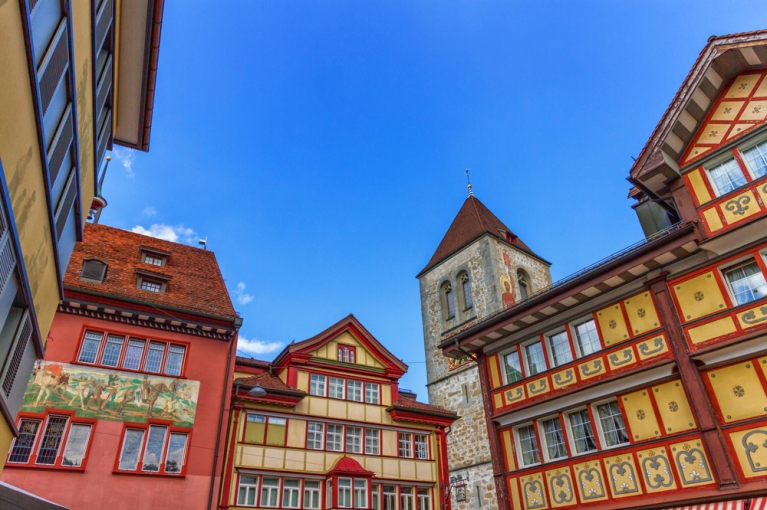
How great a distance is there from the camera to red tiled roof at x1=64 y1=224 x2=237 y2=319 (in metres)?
19.0

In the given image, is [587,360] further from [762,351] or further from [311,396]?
[311,396]

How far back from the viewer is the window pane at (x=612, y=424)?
44.7ft

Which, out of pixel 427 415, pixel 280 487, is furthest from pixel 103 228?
pixel 427 415

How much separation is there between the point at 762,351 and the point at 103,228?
23.0 m

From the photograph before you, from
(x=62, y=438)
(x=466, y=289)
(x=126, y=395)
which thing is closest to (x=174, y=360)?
(x=126, y=395)

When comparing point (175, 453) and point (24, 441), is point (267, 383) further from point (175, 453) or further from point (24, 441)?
point (24, 441)

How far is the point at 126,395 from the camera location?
17438 millimetres

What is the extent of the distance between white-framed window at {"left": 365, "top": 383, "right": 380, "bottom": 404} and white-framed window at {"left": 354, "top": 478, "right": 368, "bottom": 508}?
3.28 metres

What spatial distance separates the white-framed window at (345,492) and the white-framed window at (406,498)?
2.39 meters

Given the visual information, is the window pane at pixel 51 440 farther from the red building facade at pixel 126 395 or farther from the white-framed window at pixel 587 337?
the white-framed window at pixel 587 337

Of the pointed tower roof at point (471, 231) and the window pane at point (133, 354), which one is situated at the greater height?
the pointed tower roof at point (471, 231)

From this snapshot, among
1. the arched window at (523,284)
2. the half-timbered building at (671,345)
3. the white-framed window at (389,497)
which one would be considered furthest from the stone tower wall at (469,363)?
the half-timbered building at (671,345)

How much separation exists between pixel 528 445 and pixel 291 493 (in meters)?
8.68

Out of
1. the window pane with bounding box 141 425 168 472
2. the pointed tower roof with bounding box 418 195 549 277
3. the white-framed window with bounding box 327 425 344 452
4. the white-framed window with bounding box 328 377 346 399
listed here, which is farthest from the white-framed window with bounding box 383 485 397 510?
the pointed tower roof with bounding box 418 195 549 277
